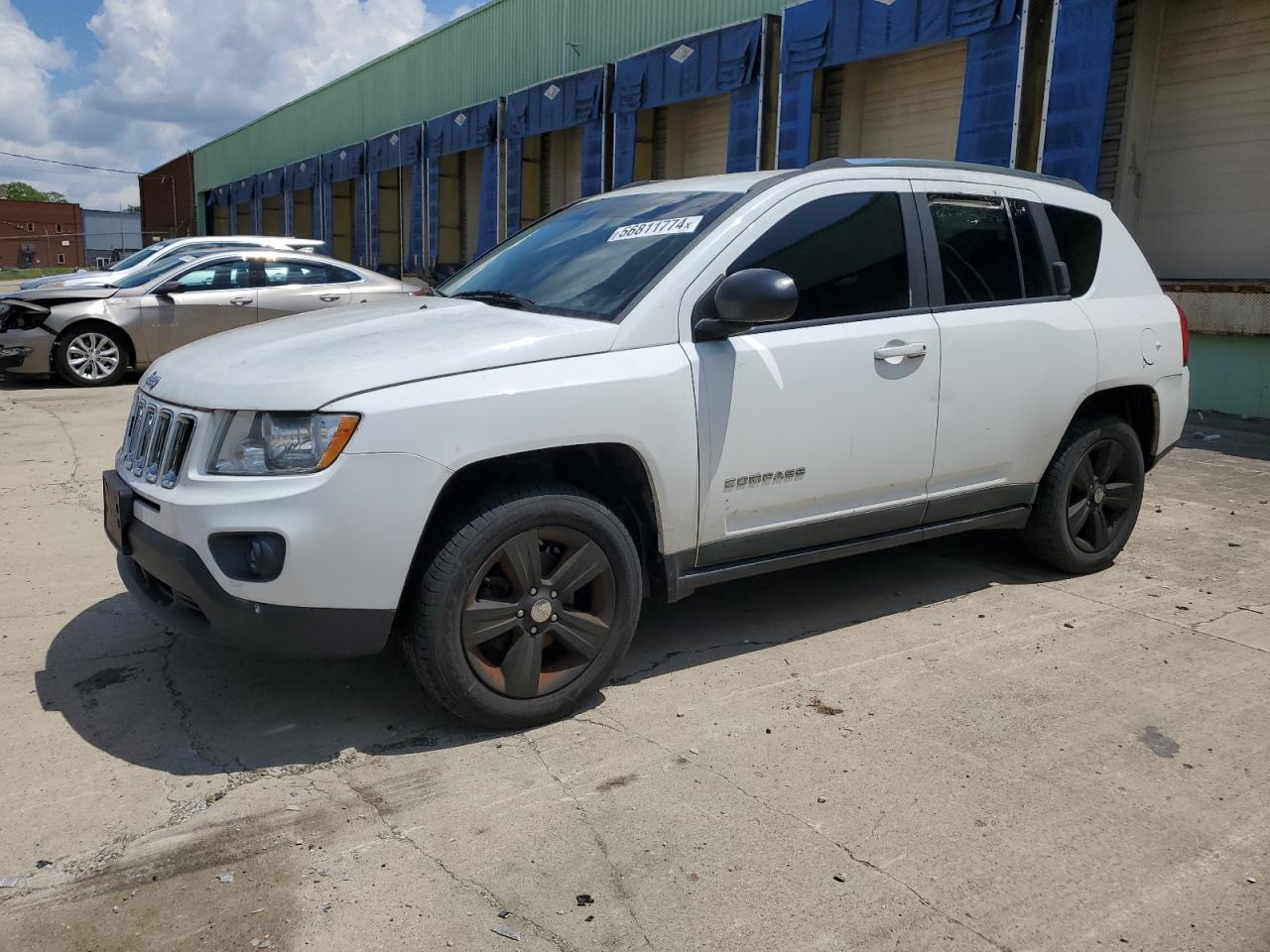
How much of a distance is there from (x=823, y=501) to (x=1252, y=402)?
792 centimetres

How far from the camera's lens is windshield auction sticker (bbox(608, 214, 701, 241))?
378cm

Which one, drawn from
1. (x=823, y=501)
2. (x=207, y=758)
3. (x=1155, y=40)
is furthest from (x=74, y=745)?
(x=1155, y=40)

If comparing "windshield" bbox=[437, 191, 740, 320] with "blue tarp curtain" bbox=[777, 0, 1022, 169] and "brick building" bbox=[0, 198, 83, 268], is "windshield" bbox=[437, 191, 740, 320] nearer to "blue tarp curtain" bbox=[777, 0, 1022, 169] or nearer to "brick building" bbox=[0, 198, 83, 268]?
"blue tarp curtain" bbox=[777, 0, 1022, 169]

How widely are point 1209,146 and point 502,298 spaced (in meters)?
9.82

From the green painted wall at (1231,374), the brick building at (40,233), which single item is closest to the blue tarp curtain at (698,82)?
the green painted wall at (1231,374)

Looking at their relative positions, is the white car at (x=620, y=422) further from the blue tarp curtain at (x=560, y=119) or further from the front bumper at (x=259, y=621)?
the blue tarp curtain at (x=560, y=119)

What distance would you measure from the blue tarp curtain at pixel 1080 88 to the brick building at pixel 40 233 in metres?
69.6

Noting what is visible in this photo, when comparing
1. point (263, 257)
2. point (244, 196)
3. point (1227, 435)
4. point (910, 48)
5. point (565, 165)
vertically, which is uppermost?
point (244, 196)

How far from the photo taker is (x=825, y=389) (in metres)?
3.83

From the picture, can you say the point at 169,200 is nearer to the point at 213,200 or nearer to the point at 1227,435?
the point at 213,200

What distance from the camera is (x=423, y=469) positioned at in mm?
3027

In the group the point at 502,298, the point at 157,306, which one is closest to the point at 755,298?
the point at 502,298

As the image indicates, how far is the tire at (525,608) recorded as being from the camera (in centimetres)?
313

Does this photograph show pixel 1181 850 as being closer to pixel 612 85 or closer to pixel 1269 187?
pixel 1269 187
